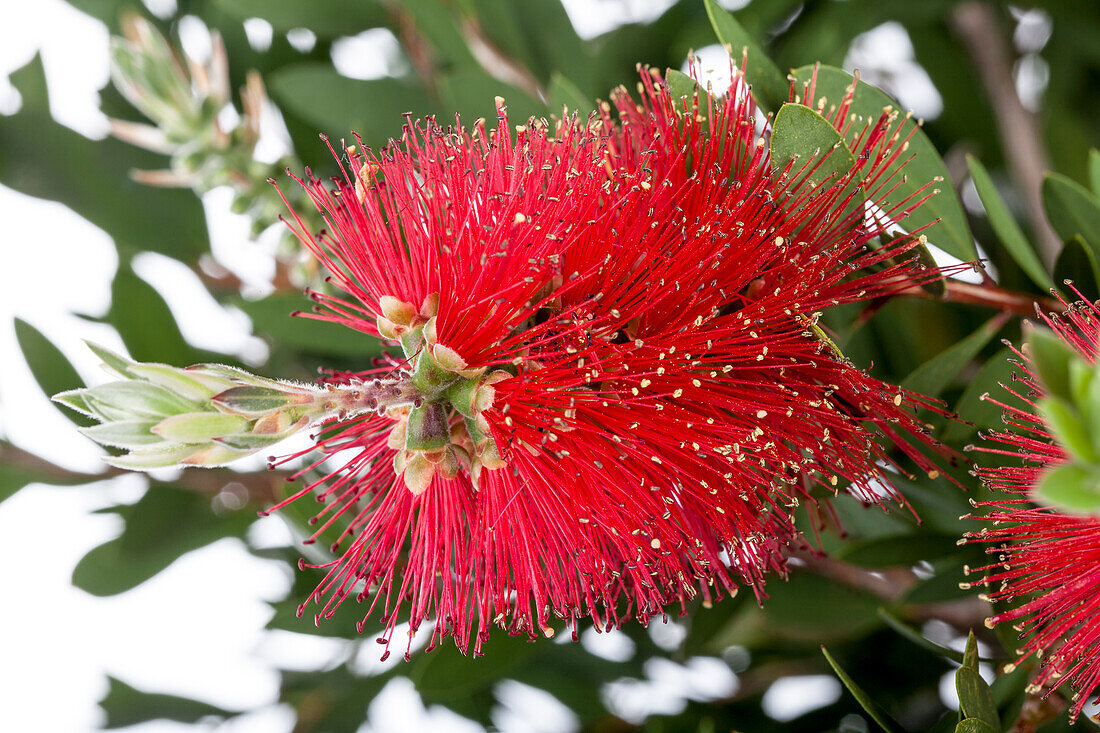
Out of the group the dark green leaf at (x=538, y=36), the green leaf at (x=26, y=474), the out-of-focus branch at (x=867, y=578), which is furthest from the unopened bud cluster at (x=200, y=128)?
the out-of-focus branch at (x=867, y=578)

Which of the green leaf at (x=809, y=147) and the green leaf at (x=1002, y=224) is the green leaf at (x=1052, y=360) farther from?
the green leaf at (x=1002, y=224)

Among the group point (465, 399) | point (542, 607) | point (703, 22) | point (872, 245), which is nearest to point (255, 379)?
point (465, 399)

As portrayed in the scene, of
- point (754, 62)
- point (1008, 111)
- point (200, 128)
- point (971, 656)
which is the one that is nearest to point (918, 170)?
point (754, 62)

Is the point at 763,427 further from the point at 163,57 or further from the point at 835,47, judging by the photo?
the point at 163,57

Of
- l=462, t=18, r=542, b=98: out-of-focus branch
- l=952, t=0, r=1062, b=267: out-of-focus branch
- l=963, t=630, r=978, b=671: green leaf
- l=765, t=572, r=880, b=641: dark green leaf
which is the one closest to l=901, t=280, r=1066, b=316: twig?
l=963, t=630, r=978, b=671: green leaf

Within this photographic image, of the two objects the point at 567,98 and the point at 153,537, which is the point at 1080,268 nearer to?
the point at 567,98

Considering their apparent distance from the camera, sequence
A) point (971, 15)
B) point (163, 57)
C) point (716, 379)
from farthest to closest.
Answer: point (971, 15) < point (163, 57) < point (716, 379)

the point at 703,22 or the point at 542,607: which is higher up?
the point at 703,22
